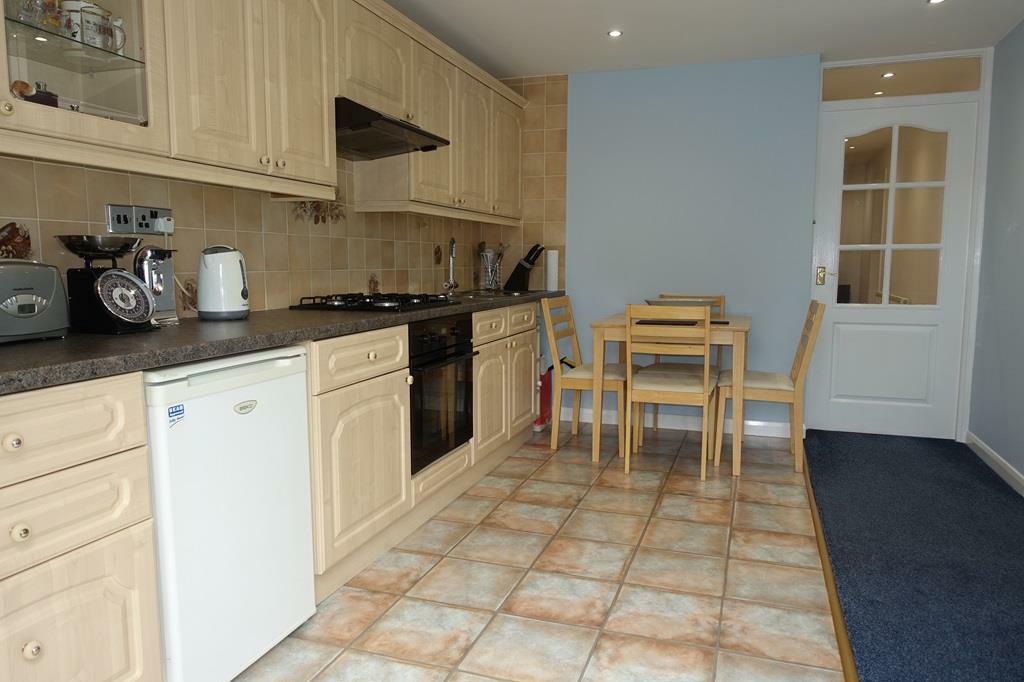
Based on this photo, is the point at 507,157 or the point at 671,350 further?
the point at 507,157

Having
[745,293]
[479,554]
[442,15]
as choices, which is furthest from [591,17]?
[479,554]

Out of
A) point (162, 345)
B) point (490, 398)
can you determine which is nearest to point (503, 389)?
point (490, 398)

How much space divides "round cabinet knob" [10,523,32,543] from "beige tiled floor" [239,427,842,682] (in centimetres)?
77

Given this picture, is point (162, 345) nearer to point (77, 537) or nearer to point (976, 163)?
point (77, 537)

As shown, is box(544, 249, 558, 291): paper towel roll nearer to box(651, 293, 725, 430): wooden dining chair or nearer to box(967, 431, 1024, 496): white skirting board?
box(651, 293, 725, 430): wooden dining chair

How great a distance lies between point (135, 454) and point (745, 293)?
3572mm

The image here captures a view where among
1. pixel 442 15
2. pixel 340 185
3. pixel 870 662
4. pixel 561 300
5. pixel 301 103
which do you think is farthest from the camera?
pixel 561 300

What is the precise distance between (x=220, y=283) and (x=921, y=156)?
3925 mm

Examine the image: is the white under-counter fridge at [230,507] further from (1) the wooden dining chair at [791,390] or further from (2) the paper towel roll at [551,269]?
(2) the paper towel roll at [551,269]

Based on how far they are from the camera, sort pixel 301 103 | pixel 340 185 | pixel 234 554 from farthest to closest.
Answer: pixel 340 185 → pixel 301 103 → pixel 234 554

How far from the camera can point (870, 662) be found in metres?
1.81

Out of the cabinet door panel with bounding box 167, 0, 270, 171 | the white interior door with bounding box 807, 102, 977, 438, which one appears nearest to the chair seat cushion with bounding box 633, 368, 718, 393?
the white interior door with bounding box 807, 102, 977, 438

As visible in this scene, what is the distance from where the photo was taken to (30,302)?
1.56 meters

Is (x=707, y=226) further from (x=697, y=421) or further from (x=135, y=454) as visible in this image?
(x=135, y=454)
